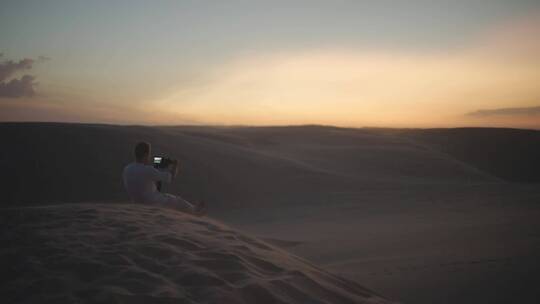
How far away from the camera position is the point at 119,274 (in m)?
3.29

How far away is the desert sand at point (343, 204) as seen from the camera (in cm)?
490

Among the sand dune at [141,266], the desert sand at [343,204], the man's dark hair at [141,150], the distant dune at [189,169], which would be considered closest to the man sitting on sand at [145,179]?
the man's dark hair at [141,150]

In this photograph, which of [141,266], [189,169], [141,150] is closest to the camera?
[141,266]

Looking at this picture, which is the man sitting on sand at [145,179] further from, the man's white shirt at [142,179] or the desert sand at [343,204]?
the desert sand at [343,204]

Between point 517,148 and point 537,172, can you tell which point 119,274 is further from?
point 517,148

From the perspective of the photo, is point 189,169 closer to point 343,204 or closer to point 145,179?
point 343,204

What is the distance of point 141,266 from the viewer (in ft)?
11.5

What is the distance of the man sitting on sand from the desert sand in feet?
1.78

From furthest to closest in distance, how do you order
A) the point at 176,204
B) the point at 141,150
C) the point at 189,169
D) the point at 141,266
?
the point at 189,169, the point at 176,204, the point at 141,150, the point at 141,266

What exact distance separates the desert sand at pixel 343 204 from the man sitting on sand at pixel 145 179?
0.54 meters

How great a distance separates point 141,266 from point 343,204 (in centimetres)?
947

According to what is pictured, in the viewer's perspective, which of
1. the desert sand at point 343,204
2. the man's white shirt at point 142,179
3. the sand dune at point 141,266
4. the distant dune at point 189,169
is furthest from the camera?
the distant dune at point 189,169

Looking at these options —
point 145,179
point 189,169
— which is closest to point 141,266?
point 145,179

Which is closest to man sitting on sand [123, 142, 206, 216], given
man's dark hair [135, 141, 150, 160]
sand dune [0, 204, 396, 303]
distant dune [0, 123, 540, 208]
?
man's dark hair [135, 141, 150, 160]
